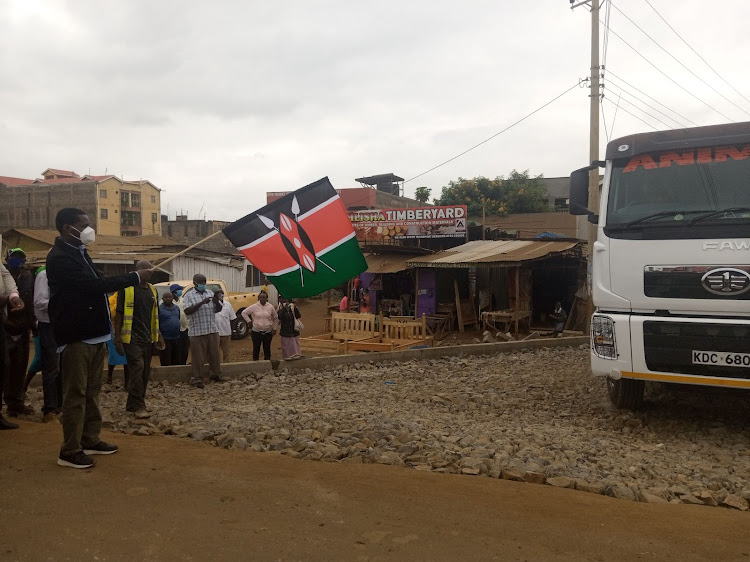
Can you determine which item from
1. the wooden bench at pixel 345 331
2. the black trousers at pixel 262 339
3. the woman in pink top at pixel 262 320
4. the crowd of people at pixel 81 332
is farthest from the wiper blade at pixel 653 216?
the wooden bench at pixel 345 331

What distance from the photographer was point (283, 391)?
8.44 m

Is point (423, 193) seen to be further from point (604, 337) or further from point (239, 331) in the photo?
point (604, 337)

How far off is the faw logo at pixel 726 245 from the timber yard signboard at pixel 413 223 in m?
17.4

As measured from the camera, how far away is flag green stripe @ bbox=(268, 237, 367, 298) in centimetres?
916

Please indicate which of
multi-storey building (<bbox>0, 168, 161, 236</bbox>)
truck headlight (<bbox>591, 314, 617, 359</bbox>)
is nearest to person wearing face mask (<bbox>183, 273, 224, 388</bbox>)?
truck headlight (<bbox>591, 314, 617, 359</bbox>)

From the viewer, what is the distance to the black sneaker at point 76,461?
4238 mm

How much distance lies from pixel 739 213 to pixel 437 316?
14.4 meters

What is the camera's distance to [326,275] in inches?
369

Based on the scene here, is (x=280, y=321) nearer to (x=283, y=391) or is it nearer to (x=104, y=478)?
(x=283, y=391)

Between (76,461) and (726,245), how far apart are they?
5655mm

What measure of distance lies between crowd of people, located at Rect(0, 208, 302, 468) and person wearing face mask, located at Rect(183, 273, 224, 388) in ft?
0.05

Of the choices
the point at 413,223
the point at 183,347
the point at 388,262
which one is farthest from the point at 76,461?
the point at 413,223

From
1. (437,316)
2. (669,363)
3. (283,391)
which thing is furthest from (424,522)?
(437,316)

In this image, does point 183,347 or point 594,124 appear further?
point 594,124
